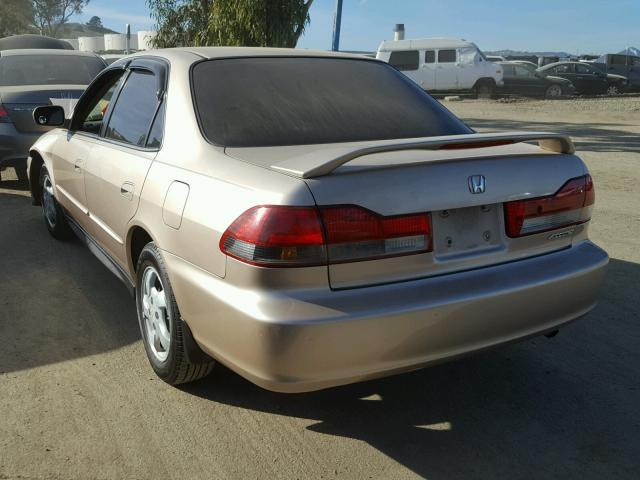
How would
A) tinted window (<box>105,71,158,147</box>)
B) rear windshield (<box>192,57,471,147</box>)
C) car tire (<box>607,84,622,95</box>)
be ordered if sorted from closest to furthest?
rear windshield (<box>192,57,471,147</box>), tinted window (<box>105,71,158,147</box>), car tire (<box>607,84,622,95</box>)

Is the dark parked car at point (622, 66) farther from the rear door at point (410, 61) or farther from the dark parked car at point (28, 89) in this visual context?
the dark parked car at point (28, 89)

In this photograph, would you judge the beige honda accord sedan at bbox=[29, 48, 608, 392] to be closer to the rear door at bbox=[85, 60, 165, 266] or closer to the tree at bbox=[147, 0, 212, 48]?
the rear door at bbox=[85, 60, 165, 266]

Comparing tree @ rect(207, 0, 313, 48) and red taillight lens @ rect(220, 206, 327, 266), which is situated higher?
tree @ rect(207, 0, 313, 48)

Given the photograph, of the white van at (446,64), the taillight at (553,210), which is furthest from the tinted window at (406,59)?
the taillight at (553,210)

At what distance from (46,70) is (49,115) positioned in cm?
407

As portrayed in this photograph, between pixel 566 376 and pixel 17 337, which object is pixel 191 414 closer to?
pixel 17 337

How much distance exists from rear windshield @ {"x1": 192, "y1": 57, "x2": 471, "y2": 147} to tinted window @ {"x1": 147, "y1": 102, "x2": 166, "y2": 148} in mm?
241

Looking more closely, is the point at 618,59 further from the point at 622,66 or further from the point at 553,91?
the point at 553,91

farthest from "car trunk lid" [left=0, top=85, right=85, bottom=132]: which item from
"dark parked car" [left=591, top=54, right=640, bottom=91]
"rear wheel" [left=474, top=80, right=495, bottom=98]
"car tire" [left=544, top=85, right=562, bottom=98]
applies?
"dark parked car" [left=591, top=54, right=640, bottom=91]

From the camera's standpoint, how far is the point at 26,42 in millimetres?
21062

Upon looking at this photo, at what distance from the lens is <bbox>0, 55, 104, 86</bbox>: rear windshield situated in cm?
831

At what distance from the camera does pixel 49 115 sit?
16.3ft

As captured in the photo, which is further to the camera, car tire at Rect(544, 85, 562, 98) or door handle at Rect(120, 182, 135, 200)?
car tire at Rect(544, 85, 562, 98)

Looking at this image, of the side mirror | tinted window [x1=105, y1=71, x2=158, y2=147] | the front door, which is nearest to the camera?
tinted window [x1=105, y1=71, x2=158, y2=147]
